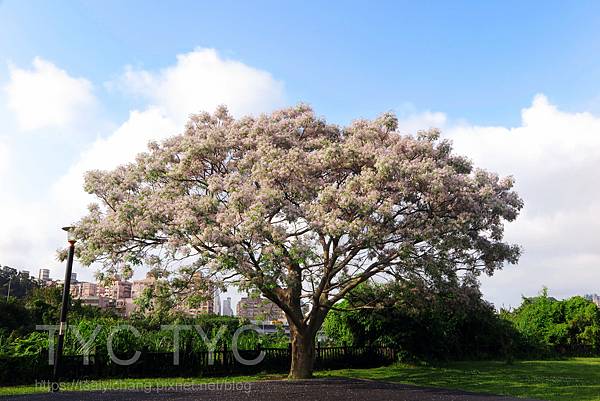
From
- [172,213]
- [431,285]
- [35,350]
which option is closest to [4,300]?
[35,350]

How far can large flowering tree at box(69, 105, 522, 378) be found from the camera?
595 inches

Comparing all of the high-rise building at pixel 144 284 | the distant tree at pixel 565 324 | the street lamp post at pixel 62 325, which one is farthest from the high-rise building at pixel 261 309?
the distant tree at pixel 565 324

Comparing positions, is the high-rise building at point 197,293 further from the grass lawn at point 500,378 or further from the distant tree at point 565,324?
the distant tree at point 565,324

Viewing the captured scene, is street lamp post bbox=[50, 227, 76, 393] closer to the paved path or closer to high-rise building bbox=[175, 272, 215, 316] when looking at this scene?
the paved path

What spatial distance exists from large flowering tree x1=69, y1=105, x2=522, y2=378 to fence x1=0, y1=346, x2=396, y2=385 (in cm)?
267

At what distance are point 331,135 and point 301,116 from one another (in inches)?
47.5

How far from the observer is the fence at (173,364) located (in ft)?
54.6

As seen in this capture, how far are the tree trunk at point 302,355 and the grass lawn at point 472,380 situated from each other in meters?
0.94

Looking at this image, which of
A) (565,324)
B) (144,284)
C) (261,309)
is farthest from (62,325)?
(565,324)

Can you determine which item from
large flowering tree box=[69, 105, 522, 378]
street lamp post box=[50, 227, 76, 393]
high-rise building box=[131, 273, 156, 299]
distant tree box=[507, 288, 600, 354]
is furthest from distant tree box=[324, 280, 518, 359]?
street lamp post box=[50, 227, 76, 393]

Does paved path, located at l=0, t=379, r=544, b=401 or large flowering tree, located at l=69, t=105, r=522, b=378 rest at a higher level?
large flowering tree, located at l=69, t=105, r=522, b=378

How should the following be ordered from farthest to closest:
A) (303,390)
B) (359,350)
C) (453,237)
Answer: (359,350)
(453,237)
(303,390)

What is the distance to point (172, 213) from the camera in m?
15.8

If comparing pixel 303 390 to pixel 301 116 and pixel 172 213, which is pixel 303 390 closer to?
pixel 172 213
